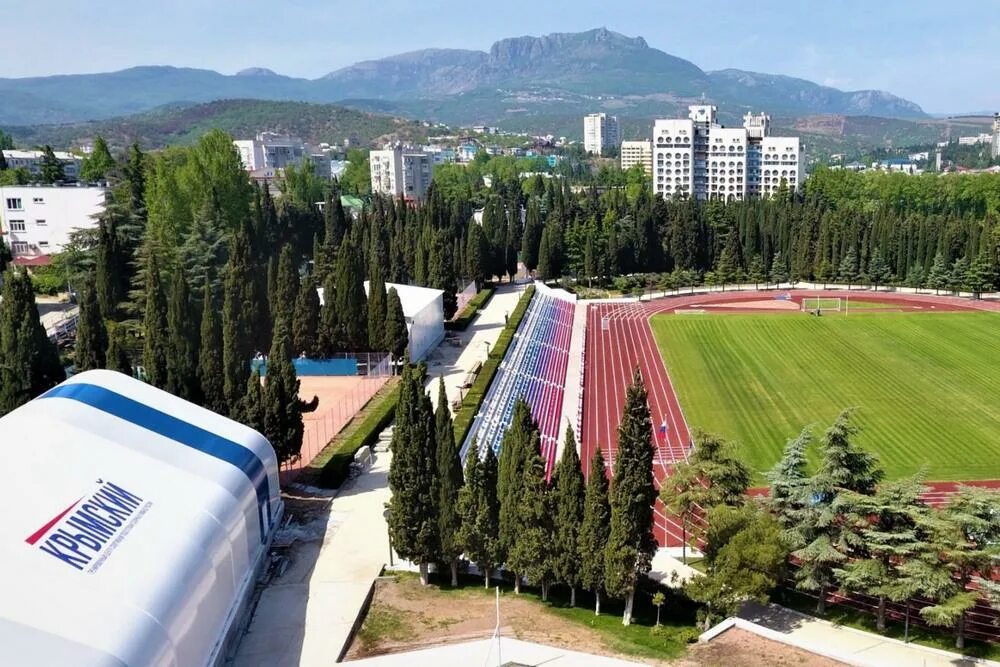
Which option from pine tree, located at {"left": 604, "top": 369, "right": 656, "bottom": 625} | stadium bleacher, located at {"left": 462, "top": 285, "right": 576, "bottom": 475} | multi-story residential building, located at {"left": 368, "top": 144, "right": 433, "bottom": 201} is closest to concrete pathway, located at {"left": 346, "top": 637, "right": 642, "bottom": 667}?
pine tree, located at {"left": 604, "top": 369, "right": 656, "bottom": 625}

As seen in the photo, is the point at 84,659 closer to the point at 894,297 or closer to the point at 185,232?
the point at 185,232

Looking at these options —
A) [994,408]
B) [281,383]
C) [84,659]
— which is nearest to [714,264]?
[994,408]

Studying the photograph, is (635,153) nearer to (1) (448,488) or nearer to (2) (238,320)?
(2) (238,320)

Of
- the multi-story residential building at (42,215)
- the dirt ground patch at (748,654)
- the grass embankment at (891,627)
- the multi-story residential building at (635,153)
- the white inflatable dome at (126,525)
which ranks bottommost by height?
Answer: the grass embankment at (891,627)

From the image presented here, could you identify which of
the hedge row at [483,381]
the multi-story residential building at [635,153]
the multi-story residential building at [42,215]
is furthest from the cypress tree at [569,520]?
the multi-story residential building at [635,153]

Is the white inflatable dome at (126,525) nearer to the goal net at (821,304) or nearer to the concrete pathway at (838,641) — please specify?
the concrete pathway at (838,641)

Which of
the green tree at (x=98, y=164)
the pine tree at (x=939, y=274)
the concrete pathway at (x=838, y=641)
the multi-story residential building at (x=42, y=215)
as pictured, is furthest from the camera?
the green tree at (x=98, y=164)
